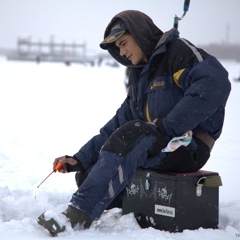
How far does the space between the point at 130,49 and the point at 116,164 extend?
797mm

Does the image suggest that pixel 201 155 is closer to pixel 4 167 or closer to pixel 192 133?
pixel 192 133

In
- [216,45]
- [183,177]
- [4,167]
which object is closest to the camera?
[183,177]

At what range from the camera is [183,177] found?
2467 millimetres

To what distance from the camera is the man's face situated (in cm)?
279

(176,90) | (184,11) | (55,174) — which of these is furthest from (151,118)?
(55,174)

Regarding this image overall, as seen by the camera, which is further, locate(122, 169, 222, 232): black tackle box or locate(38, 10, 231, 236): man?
locate(122, 169, 222, 232): black tackle box

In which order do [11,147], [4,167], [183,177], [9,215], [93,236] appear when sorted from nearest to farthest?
[93,236] → [183,177] → [9,215] → [4,167] → [11,147]

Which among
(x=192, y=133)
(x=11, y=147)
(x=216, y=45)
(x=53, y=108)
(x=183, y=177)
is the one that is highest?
(x=192, y=133)

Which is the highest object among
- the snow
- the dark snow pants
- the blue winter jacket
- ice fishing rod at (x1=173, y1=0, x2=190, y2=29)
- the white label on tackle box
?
ice fishing rod at (x1=173, y1=0, x2=190, y2=29)

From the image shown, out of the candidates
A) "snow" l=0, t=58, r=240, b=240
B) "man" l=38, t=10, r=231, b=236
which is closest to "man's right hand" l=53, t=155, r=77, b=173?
"man" l=38, t=10, r=231, b=236

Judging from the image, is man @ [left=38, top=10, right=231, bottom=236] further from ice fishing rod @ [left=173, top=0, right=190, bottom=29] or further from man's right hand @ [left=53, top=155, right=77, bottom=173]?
ice fishing rod @ [left=173, top=0, right=190, bottom=29]

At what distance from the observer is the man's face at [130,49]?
279cm

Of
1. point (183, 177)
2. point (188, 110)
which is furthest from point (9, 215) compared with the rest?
point (188, 110)

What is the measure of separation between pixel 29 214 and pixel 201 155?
3.36 feet
